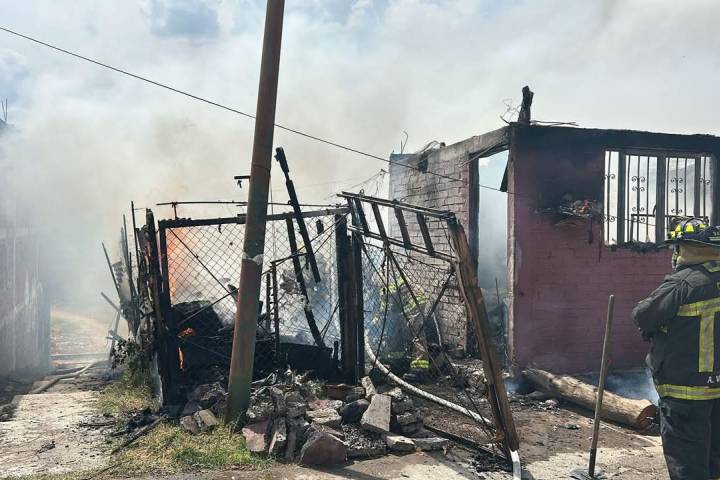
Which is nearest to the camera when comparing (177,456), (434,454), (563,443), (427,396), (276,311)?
(177,456)

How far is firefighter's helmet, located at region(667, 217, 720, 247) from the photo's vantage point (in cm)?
391

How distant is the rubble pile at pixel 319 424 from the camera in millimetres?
4500

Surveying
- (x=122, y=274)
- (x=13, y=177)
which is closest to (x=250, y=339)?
(x=122, y=274)

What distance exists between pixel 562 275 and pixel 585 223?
0.86 meters

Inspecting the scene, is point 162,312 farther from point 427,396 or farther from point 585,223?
point 585,223

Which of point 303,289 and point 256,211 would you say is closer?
point 256,211

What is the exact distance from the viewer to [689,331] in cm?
383

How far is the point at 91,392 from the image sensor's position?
22.7ft

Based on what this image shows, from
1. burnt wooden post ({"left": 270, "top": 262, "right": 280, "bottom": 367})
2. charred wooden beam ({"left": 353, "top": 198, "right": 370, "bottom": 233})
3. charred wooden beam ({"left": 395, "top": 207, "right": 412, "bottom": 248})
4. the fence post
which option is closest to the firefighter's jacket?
charred wooden beam ({"left": 395, "top": 207, "right": 412, "bottom": 248})

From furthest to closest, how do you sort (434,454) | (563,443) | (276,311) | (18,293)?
(18,293), (276,311), (563,443), (434,454)

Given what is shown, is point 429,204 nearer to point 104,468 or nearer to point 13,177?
point 104,468

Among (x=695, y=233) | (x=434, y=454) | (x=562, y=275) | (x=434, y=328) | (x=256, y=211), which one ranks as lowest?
(x=434, y=454)

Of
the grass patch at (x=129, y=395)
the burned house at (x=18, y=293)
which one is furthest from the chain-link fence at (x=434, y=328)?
the burned house at (x=18, y=293)

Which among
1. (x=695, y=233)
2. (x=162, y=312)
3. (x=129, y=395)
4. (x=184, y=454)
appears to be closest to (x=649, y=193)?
(x=695, y=233)
